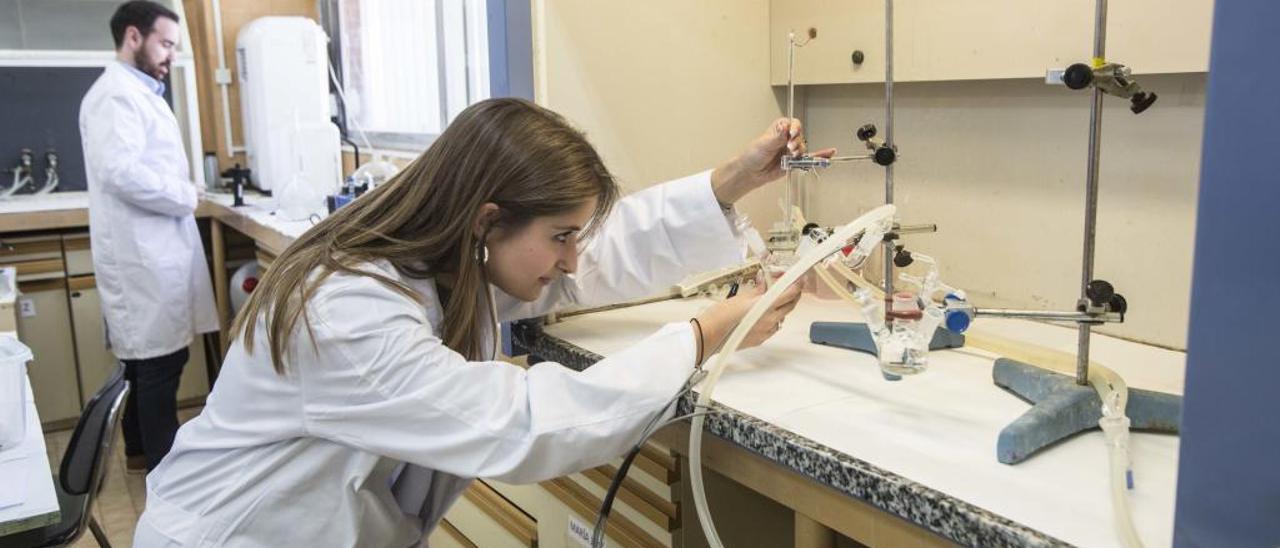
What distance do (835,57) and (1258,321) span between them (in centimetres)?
122

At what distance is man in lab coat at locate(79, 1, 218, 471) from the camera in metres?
2.84

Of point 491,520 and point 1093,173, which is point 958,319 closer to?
point 1093,173

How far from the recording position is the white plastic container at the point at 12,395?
5.04 feet

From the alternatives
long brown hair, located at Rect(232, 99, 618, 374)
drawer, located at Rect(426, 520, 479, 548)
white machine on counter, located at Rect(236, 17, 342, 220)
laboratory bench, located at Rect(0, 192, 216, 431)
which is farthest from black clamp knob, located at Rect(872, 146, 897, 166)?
laboratory bench, located at Rect(0, 192, 216, 431)

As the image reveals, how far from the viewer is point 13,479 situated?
4.61ft

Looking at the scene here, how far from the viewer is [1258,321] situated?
23.2 inches

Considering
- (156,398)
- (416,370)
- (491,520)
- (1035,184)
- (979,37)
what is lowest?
(156,398)

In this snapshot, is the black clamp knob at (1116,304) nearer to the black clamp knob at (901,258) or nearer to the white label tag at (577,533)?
the black clamp knob at (901,258)

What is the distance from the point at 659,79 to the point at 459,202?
2.04ft

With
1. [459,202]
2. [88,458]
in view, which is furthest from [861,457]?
[88,458]

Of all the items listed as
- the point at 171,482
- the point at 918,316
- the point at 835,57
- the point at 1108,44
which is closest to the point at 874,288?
the point at 918,316

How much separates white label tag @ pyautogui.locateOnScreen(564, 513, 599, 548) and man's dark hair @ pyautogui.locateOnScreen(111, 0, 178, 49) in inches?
91.9

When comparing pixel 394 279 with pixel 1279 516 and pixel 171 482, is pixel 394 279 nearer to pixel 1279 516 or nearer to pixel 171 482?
pixel 171 482

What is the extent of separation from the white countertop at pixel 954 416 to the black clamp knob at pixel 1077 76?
1.17ft
